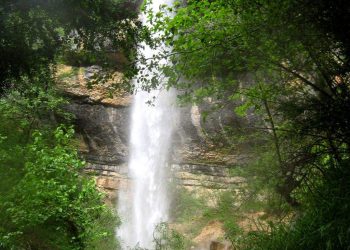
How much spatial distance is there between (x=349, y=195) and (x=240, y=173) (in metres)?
4.38

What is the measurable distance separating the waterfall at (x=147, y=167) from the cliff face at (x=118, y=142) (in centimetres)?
55

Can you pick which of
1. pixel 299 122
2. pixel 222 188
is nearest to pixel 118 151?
pixel 222 188

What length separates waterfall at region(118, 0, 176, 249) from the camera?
19.9 meters

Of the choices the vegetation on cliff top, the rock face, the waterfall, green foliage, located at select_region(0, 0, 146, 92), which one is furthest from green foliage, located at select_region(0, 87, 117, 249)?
the rock face

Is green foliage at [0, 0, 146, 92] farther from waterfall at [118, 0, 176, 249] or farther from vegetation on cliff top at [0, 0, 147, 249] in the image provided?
waterfall at [118, 0, 176, 249]

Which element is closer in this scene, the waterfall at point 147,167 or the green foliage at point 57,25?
the green foliage at point 57,25

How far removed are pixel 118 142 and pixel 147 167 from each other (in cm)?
220

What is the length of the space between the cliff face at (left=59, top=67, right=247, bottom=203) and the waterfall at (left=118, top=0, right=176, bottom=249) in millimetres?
547

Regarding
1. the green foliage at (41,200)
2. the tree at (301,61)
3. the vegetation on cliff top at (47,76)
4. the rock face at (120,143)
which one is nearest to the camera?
the tree at (301,61)

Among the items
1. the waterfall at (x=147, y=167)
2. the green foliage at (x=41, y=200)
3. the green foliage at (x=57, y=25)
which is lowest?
the green foliage at (x=41, y=200)

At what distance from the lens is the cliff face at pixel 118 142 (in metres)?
20.3

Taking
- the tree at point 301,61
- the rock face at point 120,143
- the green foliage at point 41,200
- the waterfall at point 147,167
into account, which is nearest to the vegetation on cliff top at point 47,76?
the green foliage at point 41,200

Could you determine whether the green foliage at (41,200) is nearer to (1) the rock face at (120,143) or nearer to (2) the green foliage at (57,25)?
(2) the green foliage at (57,25)

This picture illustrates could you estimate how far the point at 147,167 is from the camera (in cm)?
2158
